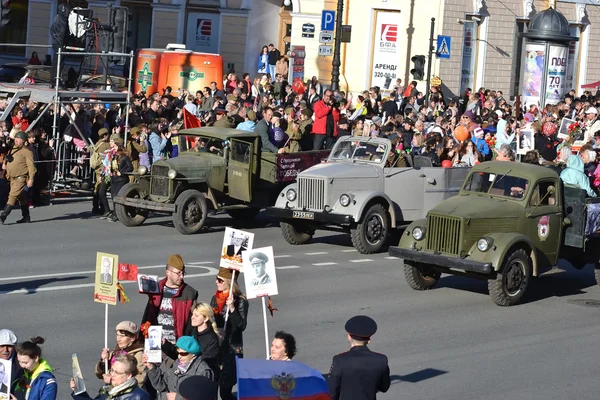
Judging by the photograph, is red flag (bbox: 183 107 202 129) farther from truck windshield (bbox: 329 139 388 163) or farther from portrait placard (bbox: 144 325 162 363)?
portrait placard (bbox: 144 325 162 363)

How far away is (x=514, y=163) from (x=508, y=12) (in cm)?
2560

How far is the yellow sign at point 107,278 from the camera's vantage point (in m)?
11.0

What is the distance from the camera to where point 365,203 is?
66.0ft

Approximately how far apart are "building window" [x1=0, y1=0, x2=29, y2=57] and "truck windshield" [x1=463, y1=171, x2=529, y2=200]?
35.4 m

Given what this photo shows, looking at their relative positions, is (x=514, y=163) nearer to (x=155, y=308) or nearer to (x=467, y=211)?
(x=467, y=211)

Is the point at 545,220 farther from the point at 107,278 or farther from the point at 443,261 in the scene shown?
the point at 107,278

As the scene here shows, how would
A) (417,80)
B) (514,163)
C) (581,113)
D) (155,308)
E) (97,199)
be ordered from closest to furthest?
1. (155,308)
2. (514,163)
3. (97,199)
4. (581,113)
5. (417,80)

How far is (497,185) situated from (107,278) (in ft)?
26.6

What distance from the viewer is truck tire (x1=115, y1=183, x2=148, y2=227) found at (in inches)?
859

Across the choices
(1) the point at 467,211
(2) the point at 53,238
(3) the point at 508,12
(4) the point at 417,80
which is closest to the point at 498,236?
(1) the point at 467,211

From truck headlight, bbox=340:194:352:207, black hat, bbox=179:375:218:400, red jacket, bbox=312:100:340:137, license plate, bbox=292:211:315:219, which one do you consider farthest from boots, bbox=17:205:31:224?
black hat, bbox=179:375:218:400

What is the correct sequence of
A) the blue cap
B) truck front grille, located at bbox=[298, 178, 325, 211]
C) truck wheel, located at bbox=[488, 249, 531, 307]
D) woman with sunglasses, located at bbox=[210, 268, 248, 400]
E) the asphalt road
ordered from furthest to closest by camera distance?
1. truck front grille, located at bbox=[298, 178, 325, 211]
2. truck wheel, located at bbox=[488, 249, 531, 307]
3. the asphalt road
4. woman with sunglasses, located at bbox=[210, 268, 248, 400]
5. the blue cap

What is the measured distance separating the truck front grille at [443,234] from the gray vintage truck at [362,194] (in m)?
3.08

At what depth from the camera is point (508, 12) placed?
42469mm
